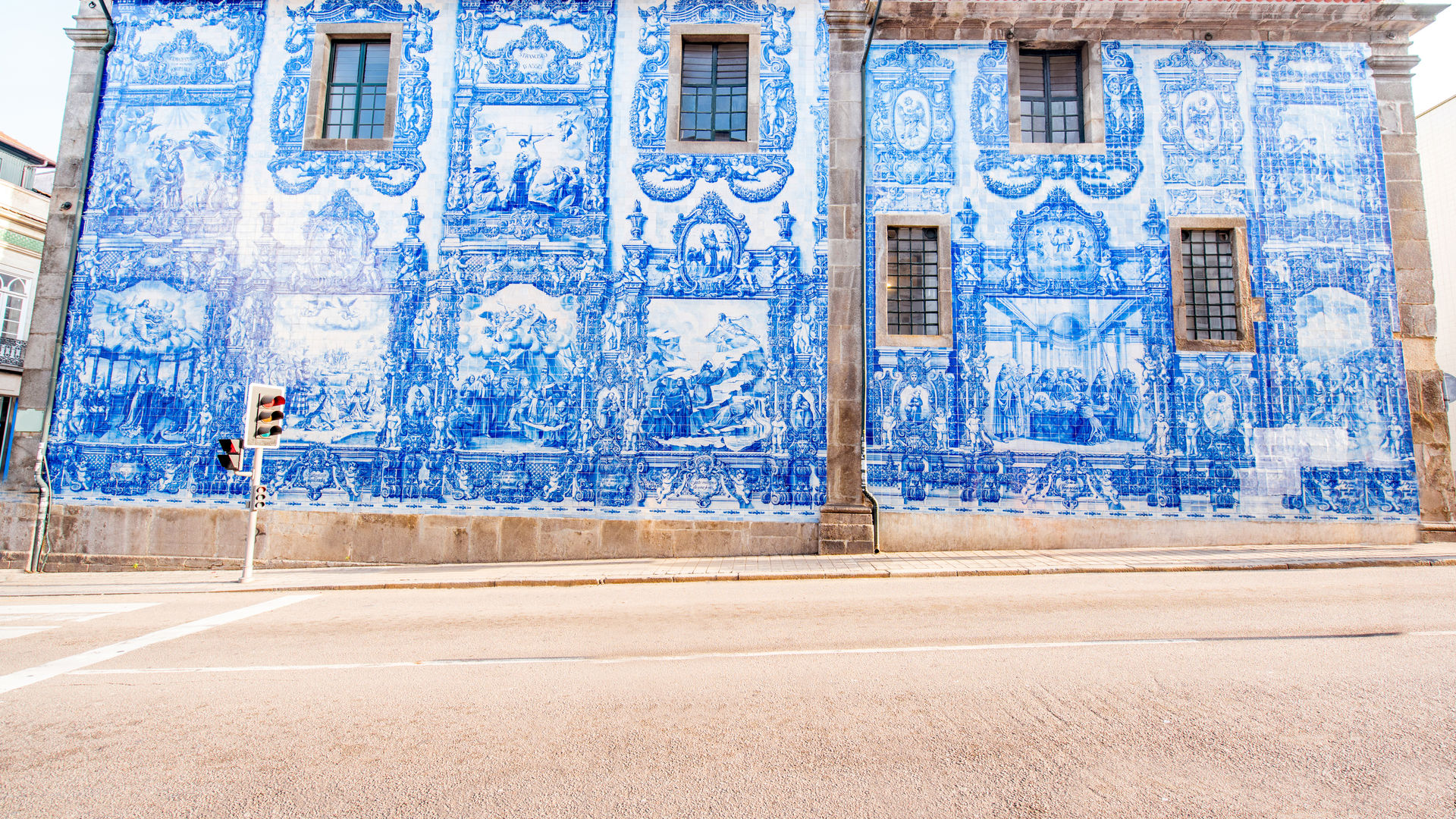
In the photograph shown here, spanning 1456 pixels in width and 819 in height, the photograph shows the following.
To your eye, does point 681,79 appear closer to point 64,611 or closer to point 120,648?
point 120,648

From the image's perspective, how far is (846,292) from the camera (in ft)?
42.2

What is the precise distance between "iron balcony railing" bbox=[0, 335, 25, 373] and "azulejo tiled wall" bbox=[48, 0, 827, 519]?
54.0 ft

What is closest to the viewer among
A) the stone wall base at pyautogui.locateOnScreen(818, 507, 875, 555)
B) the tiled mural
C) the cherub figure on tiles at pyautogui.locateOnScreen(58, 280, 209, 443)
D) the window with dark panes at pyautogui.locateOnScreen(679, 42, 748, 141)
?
the stone wall base at pyautogui.locateOnScreen(818, 507, 875, 555)

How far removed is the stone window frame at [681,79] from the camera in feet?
43.4

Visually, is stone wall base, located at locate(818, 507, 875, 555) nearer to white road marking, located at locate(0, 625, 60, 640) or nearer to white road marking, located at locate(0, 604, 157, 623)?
white road marking, located at locate(0, 604, 157, 623)

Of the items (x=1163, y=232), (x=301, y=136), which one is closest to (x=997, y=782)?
(x=1163, y=232)

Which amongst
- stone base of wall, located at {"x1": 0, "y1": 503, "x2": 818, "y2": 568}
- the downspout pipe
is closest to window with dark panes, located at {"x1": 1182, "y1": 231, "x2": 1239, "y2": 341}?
stone base of wall, located at {"x1": 0, "y1": 503, "x2": 818, "y2": 568}

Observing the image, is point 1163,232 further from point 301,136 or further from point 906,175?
point 301,136

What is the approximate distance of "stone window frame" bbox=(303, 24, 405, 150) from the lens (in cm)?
1338

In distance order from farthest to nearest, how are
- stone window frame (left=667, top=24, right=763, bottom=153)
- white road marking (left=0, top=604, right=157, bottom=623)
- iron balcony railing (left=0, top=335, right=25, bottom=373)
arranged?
iron balcony railing (left=0, top=335, right=25, bottom=373), stone window frame (left=667, top=24, right=763, bottom=153), white road marking (left=0, top=604, right=157, bottom=623)

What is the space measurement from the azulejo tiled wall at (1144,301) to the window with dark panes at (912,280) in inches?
16.3

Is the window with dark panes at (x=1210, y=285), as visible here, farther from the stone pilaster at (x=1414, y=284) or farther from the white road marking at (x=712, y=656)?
the white road marking at (x=712, y=656)

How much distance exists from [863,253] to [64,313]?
14.5 m

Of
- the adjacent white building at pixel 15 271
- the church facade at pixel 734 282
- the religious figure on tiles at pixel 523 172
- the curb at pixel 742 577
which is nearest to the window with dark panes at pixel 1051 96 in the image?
the church facade at pixel 734 282
